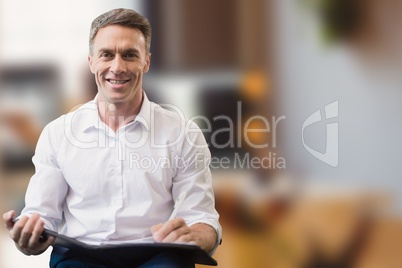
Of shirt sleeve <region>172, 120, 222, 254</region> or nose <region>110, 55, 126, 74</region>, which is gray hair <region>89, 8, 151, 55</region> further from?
shirt sleeve <region>172, 120, 222, 254</region>

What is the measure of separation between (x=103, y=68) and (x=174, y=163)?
314mm

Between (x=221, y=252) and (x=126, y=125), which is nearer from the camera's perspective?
(x=126, y=125)

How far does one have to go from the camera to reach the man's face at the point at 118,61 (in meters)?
1.61

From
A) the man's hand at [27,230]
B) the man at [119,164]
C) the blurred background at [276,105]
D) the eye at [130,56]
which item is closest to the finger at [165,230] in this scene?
the man at [119,164]

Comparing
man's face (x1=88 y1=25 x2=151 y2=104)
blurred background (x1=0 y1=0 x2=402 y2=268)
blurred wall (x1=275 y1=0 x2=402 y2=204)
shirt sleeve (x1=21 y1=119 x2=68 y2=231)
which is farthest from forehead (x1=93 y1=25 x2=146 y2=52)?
blurred wall (x1=275 y1=0 x2=402 y2=204)

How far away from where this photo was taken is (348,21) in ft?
6.80

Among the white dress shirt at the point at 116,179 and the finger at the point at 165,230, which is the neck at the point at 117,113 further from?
the finger at the point at 165,230

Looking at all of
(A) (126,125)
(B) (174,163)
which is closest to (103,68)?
(A) (126,125)

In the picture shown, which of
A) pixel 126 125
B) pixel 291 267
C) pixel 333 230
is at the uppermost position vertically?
pixel 126 125

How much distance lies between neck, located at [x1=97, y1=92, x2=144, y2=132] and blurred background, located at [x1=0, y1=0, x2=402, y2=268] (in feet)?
1.29

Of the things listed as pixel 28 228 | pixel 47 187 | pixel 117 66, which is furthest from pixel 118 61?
pixel 28 228

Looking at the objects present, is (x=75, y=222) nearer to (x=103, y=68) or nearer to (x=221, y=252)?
(x=103, y=68)

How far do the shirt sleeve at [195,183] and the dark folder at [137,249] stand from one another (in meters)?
0.15

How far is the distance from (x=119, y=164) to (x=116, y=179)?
40mm
